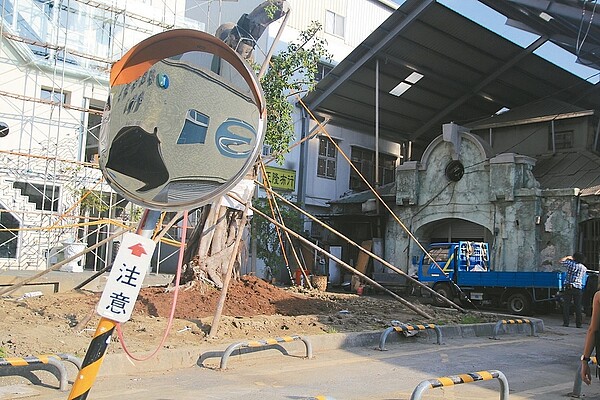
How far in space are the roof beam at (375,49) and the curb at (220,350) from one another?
14361 millimetres

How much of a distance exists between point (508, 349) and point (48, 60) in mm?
18881

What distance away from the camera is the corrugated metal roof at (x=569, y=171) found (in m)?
22.0

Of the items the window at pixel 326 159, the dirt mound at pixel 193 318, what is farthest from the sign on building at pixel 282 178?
the dirt mound at pixel 193 318

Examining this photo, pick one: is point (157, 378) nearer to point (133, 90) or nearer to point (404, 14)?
point (133, 90)

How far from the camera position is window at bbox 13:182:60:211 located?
2121cm

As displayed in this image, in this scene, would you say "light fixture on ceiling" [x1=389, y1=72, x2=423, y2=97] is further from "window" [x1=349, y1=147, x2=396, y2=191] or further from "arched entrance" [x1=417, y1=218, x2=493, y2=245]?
"arched entrance" [x1=417, y1=218, x2=493, y2=245]

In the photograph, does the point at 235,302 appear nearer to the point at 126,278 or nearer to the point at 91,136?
the point at 126,278

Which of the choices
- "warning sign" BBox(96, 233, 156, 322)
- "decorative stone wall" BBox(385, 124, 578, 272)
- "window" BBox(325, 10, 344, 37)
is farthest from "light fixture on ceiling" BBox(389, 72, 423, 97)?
"warning sign" BBox(96, 233, 156, 322)

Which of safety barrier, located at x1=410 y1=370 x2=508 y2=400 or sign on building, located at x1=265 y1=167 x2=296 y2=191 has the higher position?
sign on building, located at x1=265 y1=167 x2=296 y2=191

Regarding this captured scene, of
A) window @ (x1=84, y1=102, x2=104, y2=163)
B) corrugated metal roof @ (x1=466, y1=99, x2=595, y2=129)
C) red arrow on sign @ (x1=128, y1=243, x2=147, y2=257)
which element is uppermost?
corrugated metal roof @ (x1=466, y1=99, x2=595, y2=129)

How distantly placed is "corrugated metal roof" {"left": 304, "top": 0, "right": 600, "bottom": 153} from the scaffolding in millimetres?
8304

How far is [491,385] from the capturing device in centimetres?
803

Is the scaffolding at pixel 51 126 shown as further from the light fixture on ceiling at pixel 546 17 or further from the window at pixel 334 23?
the light fixture on ceiling at pixel 546 17

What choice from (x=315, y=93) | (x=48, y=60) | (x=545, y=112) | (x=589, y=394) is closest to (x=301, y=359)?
(x=589, y=394)
